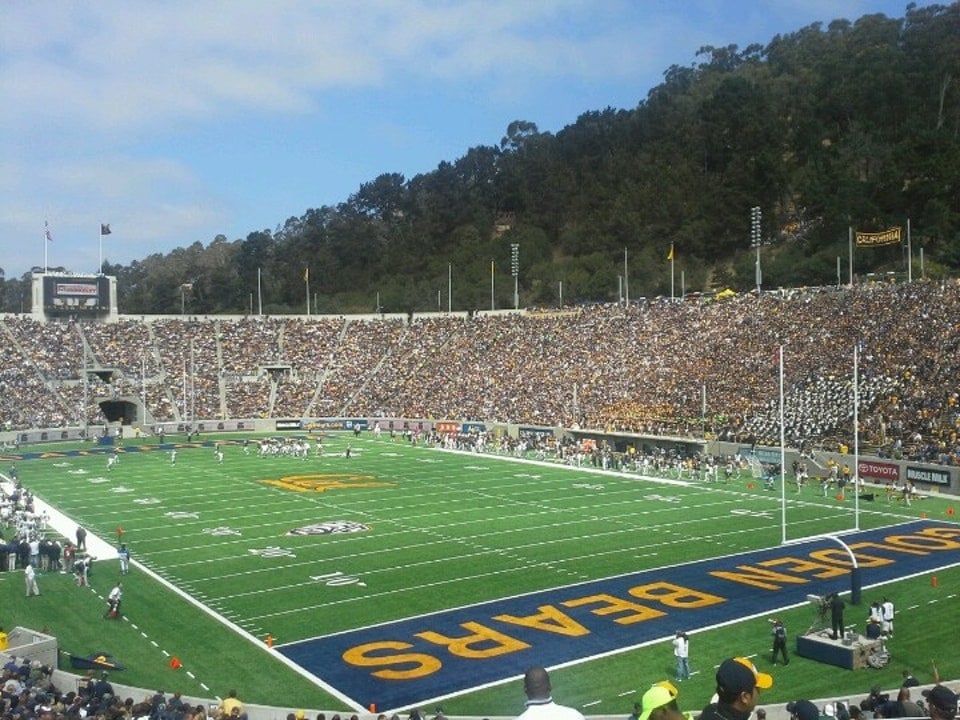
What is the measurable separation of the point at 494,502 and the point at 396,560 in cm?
950

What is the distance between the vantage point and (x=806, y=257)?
74.2 metres

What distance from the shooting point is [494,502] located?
3444cm

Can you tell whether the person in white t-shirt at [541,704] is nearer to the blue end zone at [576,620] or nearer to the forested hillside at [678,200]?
the blue end zone at [576,620]

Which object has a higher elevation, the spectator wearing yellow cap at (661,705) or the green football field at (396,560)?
the spectator wearing yellow cap at (661,705)

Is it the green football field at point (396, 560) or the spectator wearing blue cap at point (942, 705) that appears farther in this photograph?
the green football field at point (396, 560)

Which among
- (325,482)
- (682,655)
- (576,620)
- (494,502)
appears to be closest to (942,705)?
(682,655)

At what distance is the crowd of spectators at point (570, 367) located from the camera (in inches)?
1667

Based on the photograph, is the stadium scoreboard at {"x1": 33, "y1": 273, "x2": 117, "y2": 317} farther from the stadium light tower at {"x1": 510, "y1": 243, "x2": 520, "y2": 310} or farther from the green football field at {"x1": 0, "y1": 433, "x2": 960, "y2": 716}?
the stadium light tower at {"x1": 510, "y1": 243, "x2": 520, "y2": 310}

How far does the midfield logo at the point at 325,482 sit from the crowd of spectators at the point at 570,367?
15.7 meters

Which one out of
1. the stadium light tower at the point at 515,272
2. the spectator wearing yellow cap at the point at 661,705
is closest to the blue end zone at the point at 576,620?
the spectator wearing yellow cap at the point at 661,705

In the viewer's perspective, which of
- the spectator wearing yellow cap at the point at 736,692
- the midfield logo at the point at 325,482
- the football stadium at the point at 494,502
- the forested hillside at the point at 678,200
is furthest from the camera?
the forested hillside at the point at 678,200

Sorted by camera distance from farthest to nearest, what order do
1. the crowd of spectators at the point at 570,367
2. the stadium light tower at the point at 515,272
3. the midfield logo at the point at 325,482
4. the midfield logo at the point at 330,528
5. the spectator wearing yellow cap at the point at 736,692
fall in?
the stadium light tower at the point at 515,272, the crowd of spectators at the point at 570,367, the midfield logo at the point at 325,482, the midfield logo at the point at 330,528, the spectator wearing yellow cap at the point at 736,692

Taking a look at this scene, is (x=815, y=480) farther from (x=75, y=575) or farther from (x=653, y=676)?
(x=75, y=575)

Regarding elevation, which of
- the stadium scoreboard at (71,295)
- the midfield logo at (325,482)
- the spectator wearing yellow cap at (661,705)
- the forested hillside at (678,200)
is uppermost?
the forested hillside at (678,200)
